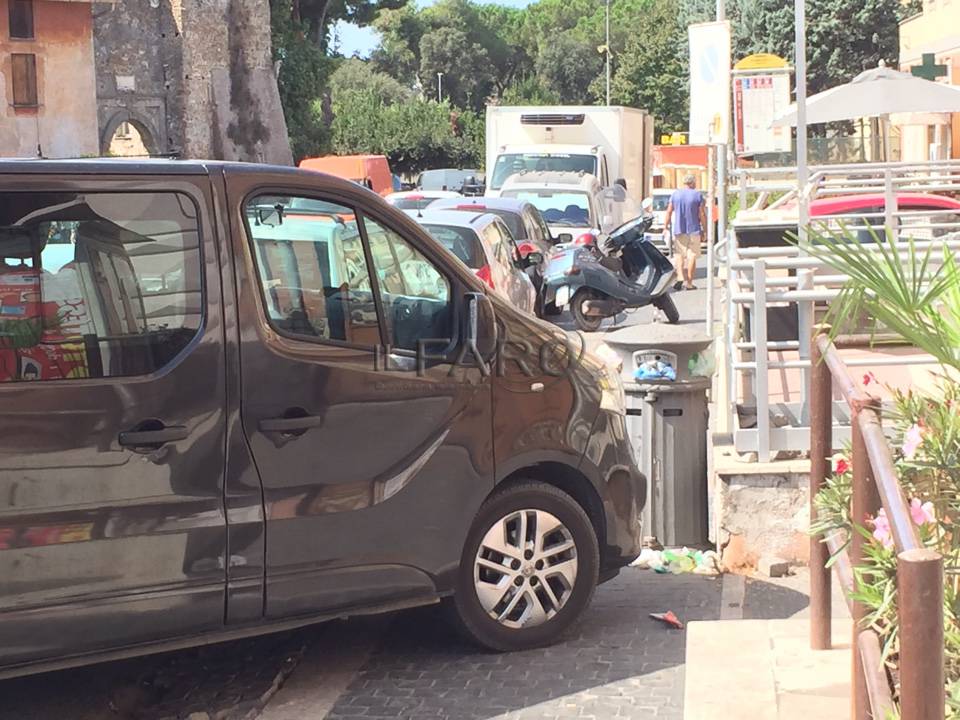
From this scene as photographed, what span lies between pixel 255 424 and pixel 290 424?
13cm

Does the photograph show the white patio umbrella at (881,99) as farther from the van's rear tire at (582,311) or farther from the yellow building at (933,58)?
the yellow building at (933,58)

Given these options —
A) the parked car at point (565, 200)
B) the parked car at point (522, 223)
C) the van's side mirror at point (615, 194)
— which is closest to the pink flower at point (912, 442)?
the parked car at point (522, 223)

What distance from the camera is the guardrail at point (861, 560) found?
→ 1.92 m

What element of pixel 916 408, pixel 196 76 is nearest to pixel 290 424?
pixel 916 408

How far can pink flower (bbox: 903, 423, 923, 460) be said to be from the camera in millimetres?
3033

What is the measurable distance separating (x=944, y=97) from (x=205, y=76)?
45862 mm

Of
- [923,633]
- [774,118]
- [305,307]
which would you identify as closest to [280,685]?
[305,307]

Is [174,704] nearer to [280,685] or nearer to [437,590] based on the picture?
[280,685]

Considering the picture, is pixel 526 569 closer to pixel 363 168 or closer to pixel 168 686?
pixel 168 686

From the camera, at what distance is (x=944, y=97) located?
17.3m

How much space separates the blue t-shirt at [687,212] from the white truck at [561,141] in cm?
491

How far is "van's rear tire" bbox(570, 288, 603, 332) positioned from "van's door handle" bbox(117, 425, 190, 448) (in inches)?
525

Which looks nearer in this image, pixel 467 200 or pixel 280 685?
pixel 280 685

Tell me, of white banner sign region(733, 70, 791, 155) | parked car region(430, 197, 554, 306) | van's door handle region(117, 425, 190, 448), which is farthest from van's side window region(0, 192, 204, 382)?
parked car region(430, 197, 554, 306)
